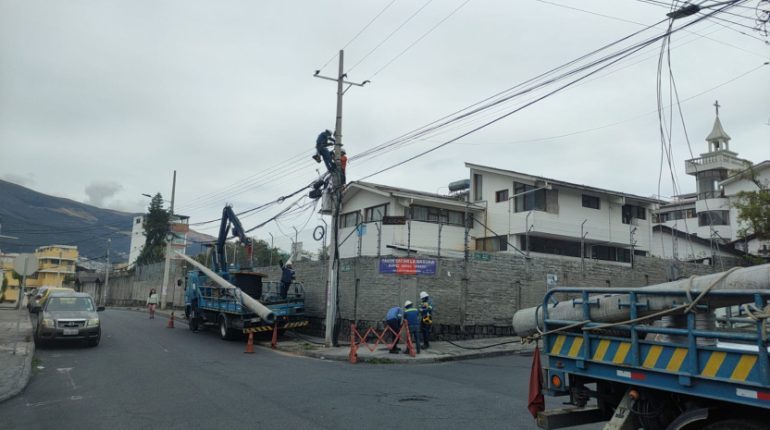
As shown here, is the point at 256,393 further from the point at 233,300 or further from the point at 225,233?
the point at 225,233

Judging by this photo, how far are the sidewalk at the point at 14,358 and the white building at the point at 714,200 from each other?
117ft

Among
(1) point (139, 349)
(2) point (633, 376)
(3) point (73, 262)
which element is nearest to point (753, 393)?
(2) point (633, 376)

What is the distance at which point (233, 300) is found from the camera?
18812 millimetres

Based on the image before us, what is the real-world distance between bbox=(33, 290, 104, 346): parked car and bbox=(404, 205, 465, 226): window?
15.5 m

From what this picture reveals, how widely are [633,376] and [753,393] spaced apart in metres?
1.00

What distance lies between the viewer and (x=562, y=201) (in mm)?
28328

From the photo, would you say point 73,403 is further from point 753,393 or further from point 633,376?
point 753,393

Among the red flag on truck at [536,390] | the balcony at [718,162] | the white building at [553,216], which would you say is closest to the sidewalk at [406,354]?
the red flag on truck at [536,390]

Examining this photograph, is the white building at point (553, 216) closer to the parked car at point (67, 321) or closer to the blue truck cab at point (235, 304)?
the blue truck cab at point (235, 304)

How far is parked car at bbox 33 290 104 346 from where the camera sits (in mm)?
14906

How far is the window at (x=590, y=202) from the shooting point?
29281 mm

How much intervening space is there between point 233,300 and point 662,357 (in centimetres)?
1629

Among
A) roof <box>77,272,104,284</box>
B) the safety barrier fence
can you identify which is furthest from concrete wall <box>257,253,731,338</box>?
roof <box>77,272,104,284</box>

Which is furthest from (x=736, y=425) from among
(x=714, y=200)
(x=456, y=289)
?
(x=714, y=200)
